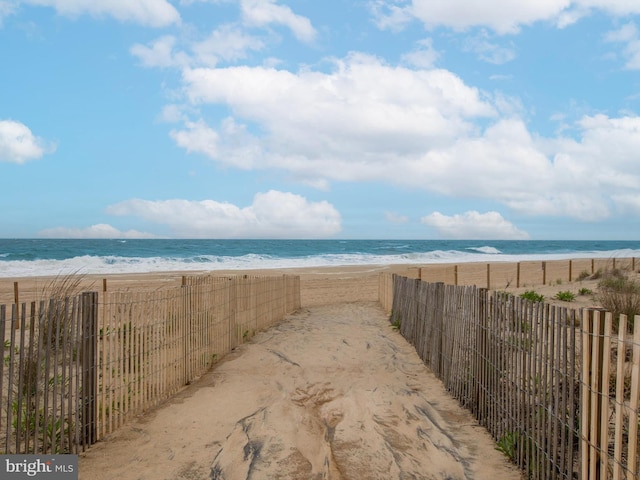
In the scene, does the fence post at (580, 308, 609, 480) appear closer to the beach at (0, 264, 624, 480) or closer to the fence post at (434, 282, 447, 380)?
the beach at (0, 264, 624, 480)

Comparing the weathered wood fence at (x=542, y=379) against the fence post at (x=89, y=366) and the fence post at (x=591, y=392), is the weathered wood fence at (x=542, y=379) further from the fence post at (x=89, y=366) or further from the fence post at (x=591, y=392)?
the fence post at (x=89, y=366)

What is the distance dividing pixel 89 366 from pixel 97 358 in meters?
0.14

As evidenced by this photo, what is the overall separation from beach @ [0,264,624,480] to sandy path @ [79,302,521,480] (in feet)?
0.04

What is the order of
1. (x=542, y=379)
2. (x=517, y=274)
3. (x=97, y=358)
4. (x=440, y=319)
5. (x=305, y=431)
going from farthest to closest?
(x=517, y=274) → (x=440, y=319) → (x=97, y=358) → (x=305, y=431) → (x=542, y=379)

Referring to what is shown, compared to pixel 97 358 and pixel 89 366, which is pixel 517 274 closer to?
pixel 97 358

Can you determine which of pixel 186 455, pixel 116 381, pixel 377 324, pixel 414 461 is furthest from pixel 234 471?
pixel 377 324

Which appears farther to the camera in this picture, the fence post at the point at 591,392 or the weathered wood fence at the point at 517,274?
the weathered wood fence at the point at 517,274

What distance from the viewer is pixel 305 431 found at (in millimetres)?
5168

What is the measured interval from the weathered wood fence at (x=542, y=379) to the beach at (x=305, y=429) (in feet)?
1.02

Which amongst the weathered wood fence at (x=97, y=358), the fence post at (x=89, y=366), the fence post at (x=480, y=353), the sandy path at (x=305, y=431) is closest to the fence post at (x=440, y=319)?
the sandy path at (x=305, y=431)

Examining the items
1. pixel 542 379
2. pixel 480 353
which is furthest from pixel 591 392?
pixel 480 353

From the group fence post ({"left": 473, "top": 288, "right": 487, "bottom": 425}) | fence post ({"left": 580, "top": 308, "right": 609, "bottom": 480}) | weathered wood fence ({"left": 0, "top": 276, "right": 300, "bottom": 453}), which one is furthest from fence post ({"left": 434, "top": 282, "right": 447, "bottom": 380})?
fence post ({"left": 580, "top": 308, "right": 609, "bottom": 480})

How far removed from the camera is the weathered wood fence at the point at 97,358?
14.4 ft

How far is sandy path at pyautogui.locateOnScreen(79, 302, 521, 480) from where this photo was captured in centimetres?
452
